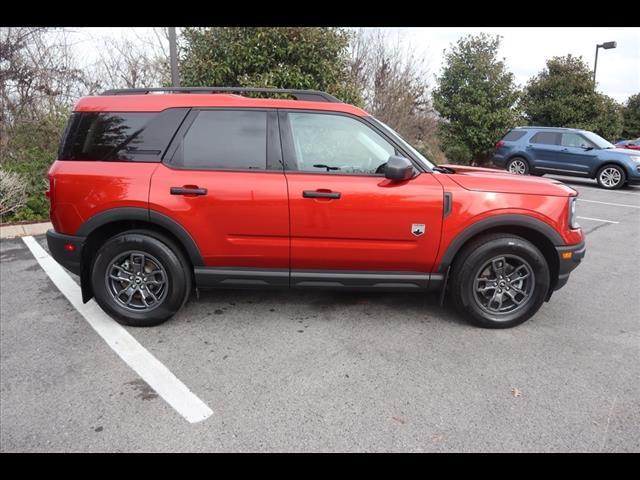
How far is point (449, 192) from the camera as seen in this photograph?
122 inches

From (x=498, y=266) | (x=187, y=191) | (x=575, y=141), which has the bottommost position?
(x=498, y=266)

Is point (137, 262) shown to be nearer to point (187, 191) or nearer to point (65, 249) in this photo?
point (65, 249)

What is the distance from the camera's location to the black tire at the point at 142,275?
10.5 ft

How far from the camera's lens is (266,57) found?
21.4 ft

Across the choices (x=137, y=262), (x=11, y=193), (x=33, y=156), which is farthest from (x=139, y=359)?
(x=33, y=156)

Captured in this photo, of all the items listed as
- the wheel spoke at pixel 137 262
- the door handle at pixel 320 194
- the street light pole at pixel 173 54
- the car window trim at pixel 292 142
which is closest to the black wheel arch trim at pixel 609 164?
the car window trim at pixel 292 142

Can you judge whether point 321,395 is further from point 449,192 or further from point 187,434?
point 449,192

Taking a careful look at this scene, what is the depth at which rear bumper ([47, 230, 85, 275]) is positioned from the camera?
3225 mm

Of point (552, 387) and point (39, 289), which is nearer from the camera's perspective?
point (552, 387)

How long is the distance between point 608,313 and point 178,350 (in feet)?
12.1

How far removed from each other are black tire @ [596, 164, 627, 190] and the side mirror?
10.9 metres

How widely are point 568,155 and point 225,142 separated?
1150 cm

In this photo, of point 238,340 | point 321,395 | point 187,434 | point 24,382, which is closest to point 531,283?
point 321,395

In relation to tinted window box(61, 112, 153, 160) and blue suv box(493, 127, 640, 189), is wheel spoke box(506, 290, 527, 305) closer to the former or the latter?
tinted window box(61, 112, 153, 160)
